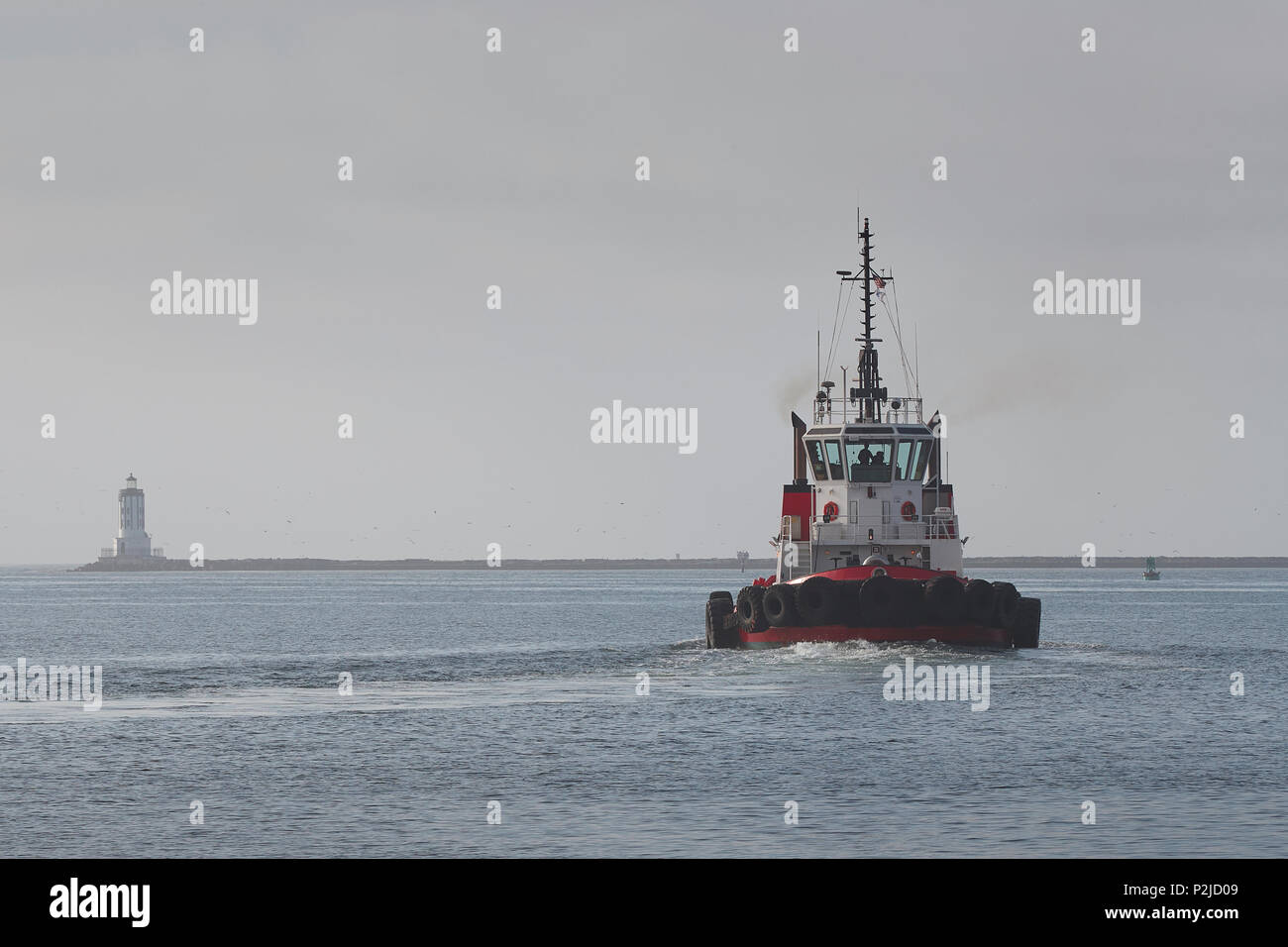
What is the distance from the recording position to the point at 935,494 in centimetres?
6438

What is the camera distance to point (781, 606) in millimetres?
59000

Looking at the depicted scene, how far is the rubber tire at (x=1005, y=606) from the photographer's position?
58.5 meters

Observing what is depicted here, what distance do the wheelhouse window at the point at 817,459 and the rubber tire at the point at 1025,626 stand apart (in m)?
10.2

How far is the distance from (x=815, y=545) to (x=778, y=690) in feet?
54.4

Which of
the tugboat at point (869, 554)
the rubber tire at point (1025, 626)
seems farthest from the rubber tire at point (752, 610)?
the rubber tire at point (1025, 626)

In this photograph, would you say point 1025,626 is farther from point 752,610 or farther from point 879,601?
point 752,610

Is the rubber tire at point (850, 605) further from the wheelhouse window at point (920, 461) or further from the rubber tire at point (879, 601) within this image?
the wheelhouse window at point (920, 461)

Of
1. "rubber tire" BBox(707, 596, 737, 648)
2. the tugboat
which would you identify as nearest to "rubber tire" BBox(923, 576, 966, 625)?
the tugboat

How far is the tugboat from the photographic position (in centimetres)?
5688

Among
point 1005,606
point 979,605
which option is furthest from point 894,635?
point 1005,606
